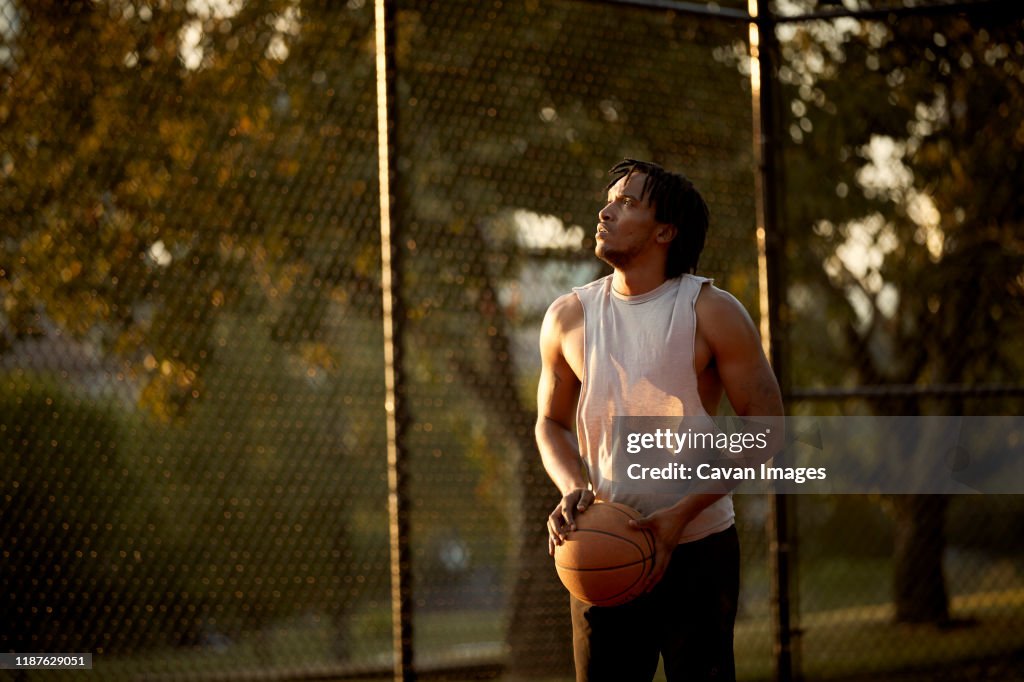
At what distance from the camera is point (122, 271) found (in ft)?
18.0

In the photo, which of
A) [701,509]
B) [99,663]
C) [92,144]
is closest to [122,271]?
[92,144]

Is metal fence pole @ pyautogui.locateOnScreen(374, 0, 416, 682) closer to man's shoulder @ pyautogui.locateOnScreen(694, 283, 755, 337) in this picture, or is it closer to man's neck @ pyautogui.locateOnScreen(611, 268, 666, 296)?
man's neck @ pyautogui.locateOnScreen(611, 268, 666, 296)

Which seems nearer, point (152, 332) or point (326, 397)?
point (152, 332)

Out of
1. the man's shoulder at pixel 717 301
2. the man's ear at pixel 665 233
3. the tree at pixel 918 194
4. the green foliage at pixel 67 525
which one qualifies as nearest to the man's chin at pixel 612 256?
the man's ear at pixel 665 233

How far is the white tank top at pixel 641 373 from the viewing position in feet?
8.85

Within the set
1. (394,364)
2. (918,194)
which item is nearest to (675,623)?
(394,364)

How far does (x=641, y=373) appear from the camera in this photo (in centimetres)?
271

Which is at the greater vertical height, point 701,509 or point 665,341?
point 665,341

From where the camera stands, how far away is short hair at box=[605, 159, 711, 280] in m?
2.82

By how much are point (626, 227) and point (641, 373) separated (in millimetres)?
404

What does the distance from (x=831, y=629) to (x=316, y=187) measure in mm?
4587

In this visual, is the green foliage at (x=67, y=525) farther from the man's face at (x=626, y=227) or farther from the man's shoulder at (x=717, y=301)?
the man's shoulder at (x=717, y=301)

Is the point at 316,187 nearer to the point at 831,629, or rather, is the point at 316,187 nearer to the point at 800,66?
the point at 800,66

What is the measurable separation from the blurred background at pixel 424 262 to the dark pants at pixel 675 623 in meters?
2.87
